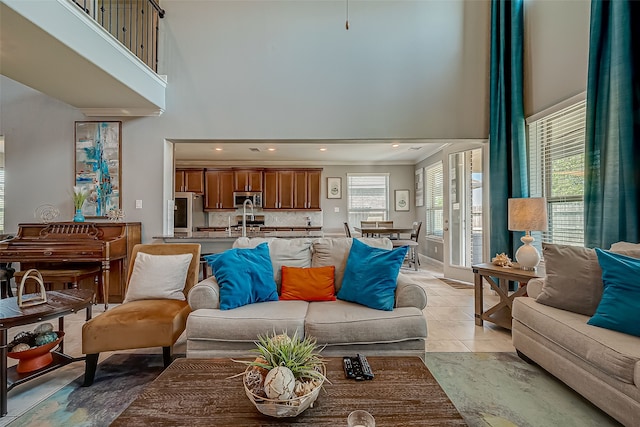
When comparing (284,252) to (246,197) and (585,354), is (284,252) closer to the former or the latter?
(585,354)

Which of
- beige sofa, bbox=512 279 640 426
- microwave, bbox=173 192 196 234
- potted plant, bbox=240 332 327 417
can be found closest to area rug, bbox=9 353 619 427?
beige sofa, bbox=512 279 640 426

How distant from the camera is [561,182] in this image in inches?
129

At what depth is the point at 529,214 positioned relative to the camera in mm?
2775

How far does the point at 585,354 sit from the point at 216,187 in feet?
23.5

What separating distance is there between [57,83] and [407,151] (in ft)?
19.0

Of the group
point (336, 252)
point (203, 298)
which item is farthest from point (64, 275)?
point (336, 252)

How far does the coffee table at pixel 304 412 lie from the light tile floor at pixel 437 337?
1.17 m

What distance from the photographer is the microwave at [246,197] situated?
7465mm

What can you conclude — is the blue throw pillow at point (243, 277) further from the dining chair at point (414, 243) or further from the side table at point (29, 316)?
the dining chair at point (414, 243)

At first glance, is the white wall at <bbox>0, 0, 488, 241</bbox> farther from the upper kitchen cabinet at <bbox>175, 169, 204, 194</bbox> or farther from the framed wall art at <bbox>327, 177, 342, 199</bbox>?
the framed wall art at <bbox>327, 177, 342, 199</bbox>

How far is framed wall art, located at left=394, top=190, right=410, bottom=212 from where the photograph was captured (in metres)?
8.03

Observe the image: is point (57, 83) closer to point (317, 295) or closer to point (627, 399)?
point (317, 295)

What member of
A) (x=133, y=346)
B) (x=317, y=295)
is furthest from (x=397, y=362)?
(x=133, y=346)

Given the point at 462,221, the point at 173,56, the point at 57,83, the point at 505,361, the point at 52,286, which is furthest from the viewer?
the point at 462,221
